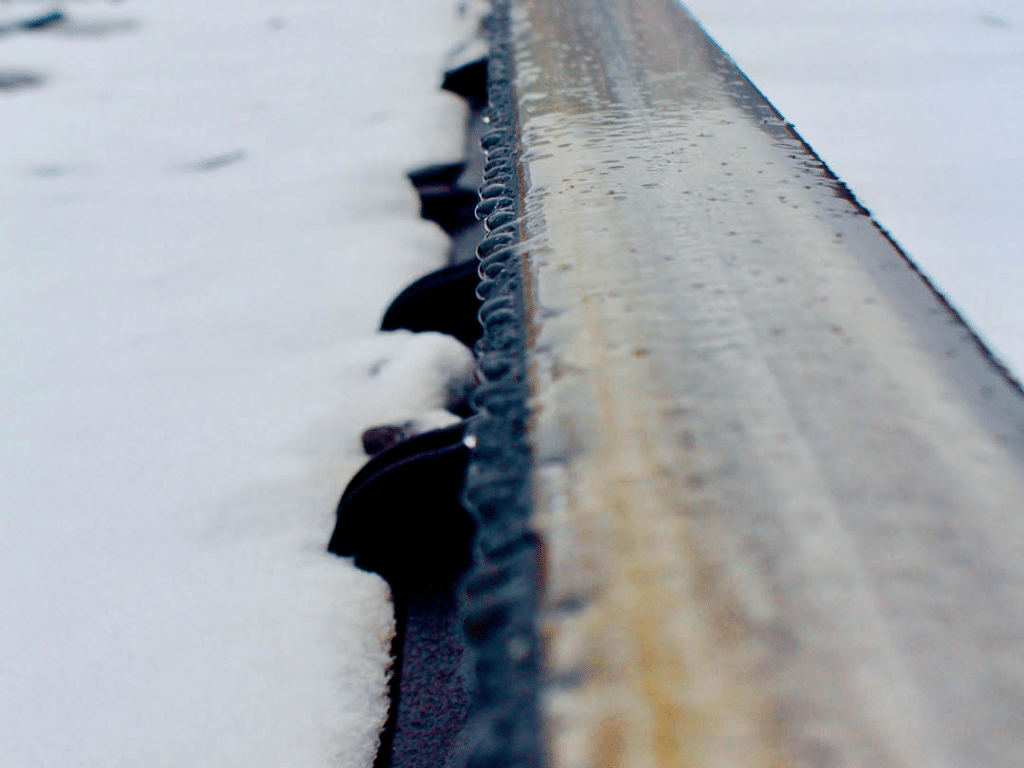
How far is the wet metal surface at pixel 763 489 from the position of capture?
314 mm

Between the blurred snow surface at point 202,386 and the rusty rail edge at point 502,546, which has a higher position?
the rusty rail edge at point 502,546

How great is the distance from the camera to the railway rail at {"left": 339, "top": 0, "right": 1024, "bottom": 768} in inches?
12.4

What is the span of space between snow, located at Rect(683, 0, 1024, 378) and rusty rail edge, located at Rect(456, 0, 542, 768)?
15.9 inches

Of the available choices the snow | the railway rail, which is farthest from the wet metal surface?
the snow

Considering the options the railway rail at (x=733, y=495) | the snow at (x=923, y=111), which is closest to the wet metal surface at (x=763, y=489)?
the railway rail at (x=733, y=495)

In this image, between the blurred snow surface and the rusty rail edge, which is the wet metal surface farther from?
the blurred snow surface

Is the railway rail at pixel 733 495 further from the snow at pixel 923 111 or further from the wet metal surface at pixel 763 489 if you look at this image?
A: the snow at pixel 923 111

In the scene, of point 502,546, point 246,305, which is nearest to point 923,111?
point 246,305

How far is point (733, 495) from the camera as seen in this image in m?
0.40

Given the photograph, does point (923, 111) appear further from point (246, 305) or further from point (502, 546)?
point (502, 546)

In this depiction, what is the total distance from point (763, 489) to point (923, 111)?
47.5 inches

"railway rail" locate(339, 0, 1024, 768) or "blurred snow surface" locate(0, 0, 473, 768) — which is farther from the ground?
"railway rail" locate(339, 0, 1024, 768)

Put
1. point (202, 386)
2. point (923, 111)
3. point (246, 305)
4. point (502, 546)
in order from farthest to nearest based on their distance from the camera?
1. point (923, 111)
2. point (246, 305)
3. point (202, 386)
4. point (502, 546)

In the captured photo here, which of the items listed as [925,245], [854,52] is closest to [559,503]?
[925,245]
